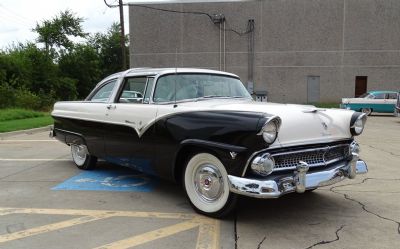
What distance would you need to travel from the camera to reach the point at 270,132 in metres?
4.29

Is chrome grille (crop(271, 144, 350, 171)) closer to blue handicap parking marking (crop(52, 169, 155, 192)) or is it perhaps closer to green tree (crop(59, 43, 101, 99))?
blue handicap parking marking (crop(52, 169, 155, 192))

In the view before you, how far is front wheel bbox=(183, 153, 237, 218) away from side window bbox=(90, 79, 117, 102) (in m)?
2.37

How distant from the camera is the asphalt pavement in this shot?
13.9ft

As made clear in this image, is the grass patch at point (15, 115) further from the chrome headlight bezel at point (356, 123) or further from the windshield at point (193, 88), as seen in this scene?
the chrome headlight bezel at point (356, 123)

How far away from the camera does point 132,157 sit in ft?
19.6

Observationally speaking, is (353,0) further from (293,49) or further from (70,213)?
(70,213)

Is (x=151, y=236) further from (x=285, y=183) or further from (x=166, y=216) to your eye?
(x=285, y=183)

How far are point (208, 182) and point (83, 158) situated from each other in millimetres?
3629

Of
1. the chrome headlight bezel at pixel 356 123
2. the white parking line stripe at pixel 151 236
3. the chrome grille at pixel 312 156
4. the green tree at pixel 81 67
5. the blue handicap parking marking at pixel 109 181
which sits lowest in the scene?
the white parking line stripe at pixel 151 236

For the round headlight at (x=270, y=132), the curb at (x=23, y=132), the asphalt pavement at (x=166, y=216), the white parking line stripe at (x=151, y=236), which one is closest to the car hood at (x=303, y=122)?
the round headlight at (x=270, y=132)

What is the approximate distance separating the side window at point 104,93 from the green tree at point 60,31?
4610 centimetres

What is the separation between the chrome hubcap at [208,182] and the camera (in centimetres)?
473

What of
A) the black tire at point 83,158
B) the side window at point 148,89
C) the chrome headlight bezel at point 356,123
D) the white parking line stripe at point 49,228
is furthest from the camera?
the black tire at point 83,158

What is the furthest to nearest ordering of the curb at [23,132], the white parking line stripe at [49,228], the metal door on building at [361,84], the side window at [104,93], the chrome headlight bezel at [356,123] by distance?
the metal door on building at [361,84] < the curb at [23,132] < the side window at [104,93] < the chrome headlight bezel at [356,123] < the white parking line stripe at [49,228]
